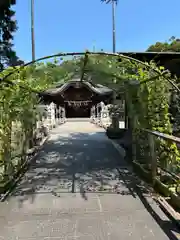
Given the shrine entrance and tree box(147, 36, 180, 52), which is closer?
tree box(147, 36, 180, 52)

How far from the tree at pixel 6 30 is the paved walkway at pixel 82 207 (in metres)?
9.04

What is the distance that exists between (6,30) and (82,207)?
49.2 feet

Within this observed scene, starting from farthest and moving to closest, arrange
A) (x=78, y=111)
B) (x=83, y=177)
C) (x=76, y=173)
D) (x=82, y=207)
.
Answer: (x=78, y=111), (x=76, y=173), (x=83, y=177), (x=82, y=207)

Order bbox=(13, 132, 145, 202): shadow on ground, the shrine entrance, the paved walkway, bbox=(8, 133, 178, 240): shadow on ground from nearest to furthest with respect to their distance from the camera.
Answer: the paved walkway < bbox=(8, 133, 178, 240): shadow on ground < bbox=(13, 132, 145, 202): shadow on ground < the shrine entrance

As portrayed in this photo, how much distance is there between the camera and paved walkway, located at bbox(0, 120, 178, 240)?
3.12 meters

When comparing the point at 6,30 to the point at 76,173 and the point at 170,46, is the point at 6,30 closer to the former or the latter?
the point at 170,46

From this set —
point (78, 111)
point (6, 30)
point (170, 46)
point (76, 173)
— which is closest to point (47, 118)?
point (6, 30)

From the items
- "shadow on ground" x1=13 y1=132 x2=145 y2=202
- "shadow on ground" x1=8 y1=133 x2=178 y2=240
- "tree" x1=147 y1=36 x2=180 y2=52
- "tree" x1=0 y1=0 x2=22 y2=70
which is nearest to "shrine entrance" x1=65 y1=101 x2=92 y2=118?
"tree" x1=147 y1=36 x2=180 y2=52

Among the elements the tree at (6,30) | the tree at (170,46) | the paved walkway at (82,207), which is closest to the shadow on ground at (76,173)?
the paved walkway at (82,207)

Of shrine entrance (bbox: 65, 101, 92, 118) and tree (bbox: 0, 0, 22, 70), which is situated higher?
tree (bbox: 0, 0, 22, 70)

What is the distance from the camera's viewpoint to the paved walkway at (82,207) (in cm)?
312

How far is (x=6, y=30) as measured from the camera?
1652 cm

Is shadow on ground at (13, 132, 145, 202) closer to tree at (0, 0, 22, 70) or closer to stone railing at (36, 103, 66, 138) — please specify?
stone railing at (36, 103, 66, 138)

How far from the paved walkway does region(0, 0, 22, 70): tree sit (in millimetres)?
9039
